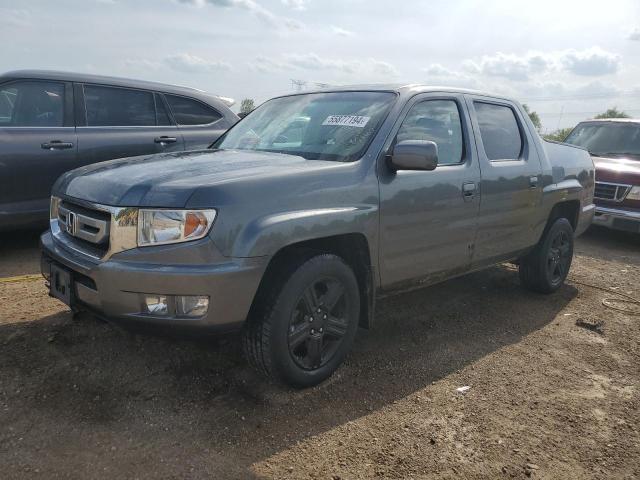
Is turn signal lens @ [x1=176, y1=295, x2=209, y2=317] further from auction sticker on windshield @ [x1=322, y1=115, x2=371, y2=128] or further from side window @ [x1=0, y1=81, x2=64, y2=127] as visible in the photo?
side window @ [x1=0, y1=81, x2=64, y2=127]

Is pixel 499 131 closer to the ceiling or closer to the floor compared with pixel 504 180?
closer to the ceiling

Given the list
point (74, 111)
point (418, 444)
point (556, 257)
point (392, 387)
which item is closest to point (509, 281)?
point (556, 257)

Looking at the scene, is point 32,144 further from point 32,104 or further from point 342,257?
point 342,257

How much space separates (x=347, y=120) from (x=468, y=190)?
103cm

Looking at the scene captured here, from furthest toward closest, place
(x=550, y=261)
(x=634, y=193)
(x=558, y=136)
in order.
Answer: (x=558, y=136), (x=634, y=193), (x=550, y=261)

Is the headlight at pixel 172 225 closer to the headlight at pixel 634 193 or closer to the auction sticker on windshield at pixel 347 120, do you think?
the auction sticker on windshield at pixel 347 120

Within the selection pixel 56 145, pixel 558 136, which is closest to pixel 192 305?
pixel 56 145

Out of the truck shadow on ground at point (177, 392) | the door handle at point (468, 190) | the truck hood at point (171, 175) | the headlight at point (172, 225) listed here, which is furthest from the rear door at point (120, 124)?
the door handle at point (468, 190)

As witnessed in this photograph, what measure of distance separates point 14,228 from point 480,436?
4.61 metres

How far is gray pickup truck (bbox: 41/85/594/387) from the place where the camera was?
2.62 m

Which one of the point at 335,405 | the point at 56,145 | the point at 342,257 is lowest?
the point at 335,405

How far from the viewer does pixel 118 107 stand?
5.86 metres

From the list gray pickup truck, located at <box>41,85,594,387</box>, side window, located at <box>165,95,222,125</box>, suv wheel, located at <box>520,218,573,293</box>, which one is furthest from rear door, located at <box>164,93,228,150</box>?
suv wheel, located at <box>520,218,573,293</box>

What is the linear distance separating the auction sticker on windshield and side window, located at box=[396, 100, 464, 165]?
0.25m
